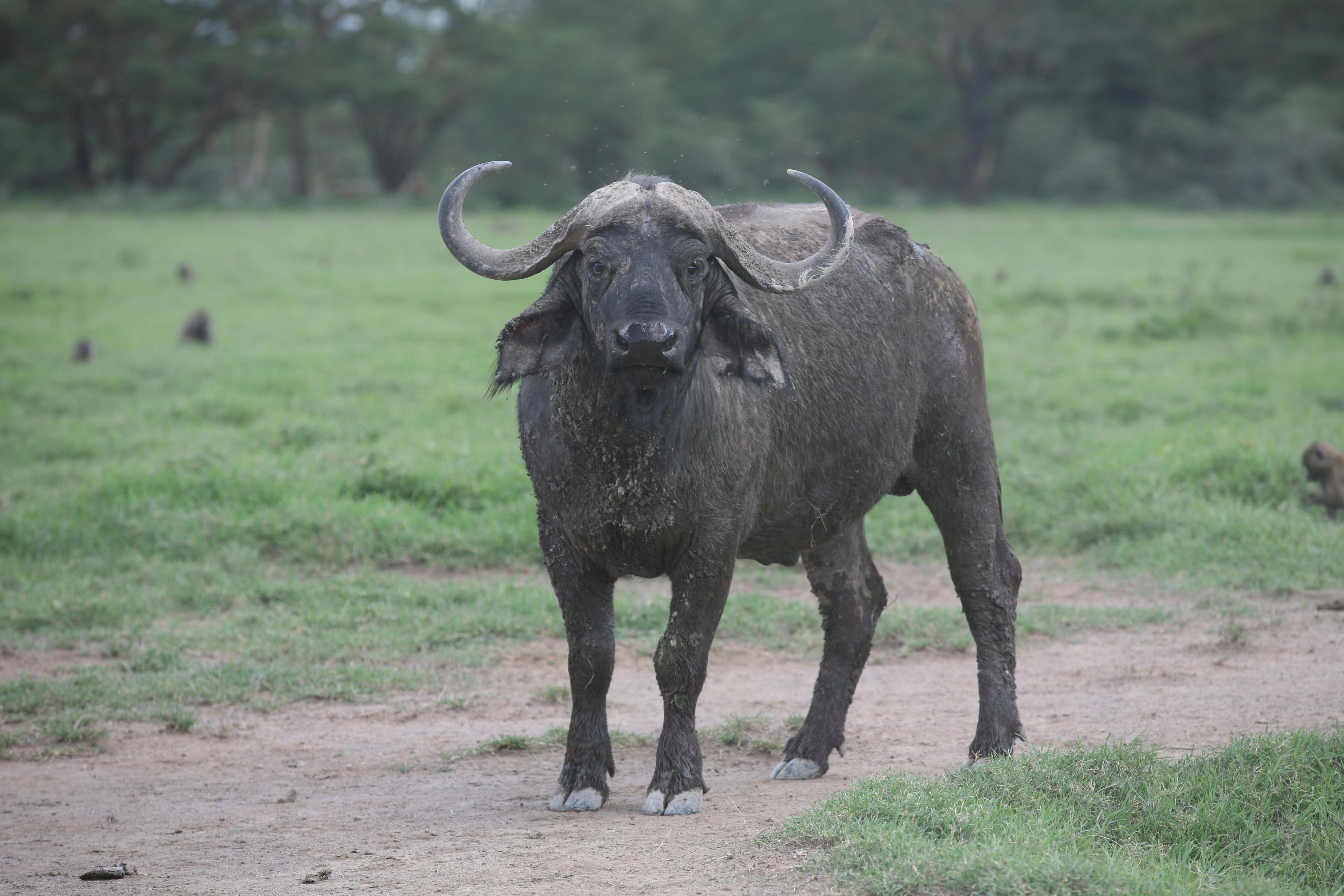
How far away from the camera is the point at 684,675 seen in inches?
184

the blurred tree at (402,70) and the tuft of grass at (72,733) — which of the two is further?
the blurred tree at (402,70)

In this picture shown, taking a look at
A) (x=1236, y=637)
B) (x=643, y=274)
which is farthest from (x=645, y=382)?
(x=1236, y=637)

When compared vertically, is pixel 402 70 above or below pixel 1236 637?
above

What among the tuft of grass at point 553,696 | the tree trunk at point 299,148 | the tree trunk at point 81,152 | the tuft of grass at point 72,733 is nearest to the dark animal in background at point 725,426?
the tuft of grass at point 553,696

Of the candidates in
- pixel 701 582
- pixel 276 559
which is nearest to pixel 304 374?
pixel 276 559

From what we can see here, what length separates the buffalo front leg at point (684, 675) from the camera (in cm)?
464

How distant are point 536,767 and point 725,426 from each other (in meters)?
1.61

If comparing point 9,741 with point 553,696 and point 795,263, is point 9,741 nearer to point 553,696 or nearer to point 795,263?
point 553,696

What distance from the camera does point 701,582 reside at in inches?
183

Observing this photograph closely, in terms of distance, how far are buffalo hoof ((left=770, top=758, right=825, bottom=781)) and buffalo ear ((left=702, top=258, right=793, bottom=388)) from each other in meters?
1.53

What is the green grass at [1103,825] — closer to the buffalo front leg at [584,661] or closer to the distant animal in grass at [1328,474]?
the buffalo front leg at [584,661]

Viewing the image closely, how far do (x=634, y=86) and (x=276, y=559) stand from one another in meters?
32.8

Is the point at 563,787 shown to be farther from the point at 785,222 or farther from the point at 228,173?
the point at 228,173

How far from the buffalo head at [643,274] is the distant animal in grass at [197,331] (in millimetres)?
9053
